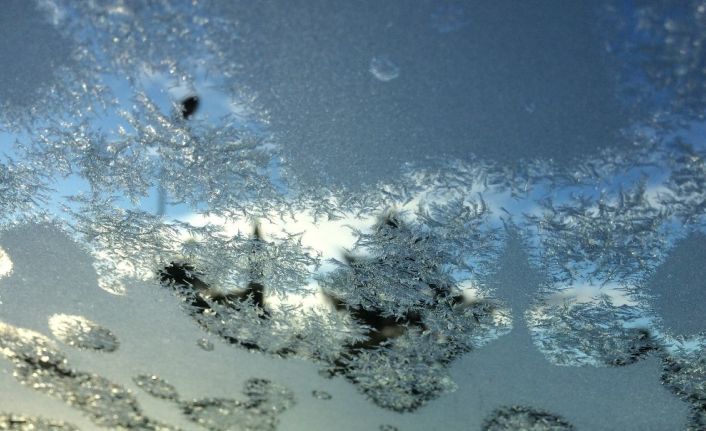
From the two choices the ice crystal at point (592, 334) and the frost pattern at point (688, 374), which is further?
the frost pattern at point (688, 374)

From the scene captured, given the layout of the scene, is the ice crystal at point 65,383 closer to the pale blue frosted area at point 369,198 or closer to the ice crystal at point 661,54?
the pale blue frosted area at point 369,198

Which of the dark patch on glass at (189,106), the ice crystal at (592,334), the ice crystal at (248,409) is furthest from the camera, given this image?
the ice crystal at (248,409)

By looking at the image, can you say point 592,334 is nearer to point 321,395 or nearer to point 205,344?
point 321,395

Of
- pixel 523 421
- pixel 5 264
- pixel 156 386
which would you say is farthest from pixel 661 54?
pixel 156 386

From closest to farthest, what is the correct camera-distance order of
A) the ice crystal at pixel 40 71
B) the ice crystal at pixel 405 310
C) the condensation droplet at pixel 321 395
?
the ice crystal at pixel 40 71 < the ice crystal at pixel 405 310 < the condensation droplet at pixel 321 395

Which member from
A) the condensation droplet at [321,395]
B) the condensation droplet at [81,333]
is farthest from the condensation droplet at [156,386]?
the condensation droplet at [321,395]

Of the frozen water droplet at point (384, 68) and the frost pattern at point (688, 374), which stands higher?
the frozen water droplet at point (384, 68)

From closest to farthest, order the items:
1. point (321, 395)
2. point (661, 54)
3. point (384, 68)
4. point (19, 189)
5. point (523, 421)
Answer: point (661, 54) → point (384, 68) → point (19, 189) → point (321, 395) → point (523, 421)
